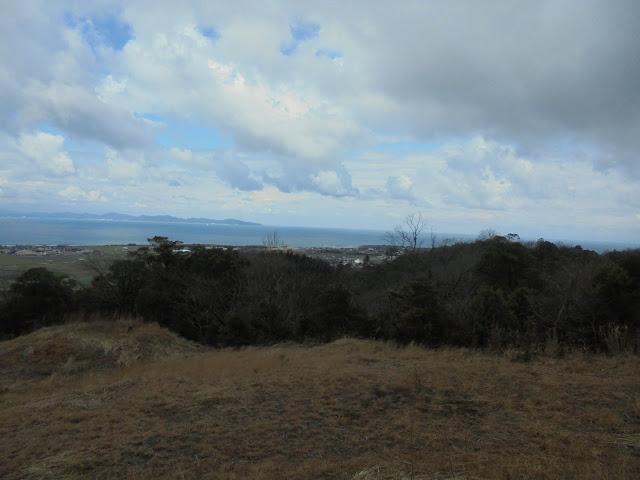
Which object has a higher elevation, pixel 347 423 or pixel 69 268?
pixel 69 268

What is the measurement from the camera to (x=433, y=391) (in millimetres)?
6004

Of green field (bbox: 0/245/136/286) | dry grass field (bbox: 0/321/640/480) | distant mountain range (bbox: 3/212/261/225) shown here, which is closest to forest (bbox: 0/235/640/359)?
green field (bbox: 0/245/136/286)

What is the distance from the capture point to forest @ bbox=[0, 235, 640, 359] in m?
10.8

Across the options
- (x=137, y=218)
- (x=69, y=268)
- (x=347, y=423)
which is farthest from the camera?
(x=137, y=218)

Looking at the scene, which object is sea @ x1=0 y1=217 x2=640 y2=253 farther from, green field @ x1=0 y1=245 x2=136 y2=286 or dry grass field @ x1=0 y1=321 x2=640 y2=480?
dry grass field @ x1=0 y1=321 x2=640 y2=480

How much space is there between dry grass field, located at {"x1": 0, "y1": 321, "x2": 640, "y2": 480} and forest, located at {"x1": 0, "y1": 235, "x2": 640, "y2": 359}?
2891 mm

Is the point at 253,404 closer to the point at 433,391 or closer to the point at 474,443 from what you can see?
the point at 433,391

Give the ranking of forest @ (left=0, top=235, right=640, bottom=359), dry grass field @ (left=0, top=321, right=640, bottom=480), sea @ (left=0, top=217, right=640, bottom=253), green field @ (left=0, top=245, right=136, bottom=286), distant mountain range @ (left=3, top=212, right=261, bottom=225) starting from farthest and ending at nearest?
distant mountain range @ (left=3, top=212, right=261, bottom=225) < sea @ (left=0, top=217, right=640, bottom=253) < green field @ (left=0, top=245, right=136, bottom=286) < forest @ (left=0, top=235, right=640, bottom=359) < dry grass field @ (left=0, top=321, right=640, bottom=480)

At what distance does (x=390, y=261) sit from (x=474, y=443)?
86.0 ft

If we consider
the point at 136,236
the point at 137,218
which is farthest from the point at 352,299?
the point at 137,218

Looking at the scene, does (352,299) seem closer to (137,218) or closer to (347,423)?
(347,423)

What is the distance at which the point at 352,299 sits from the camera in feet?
56.7

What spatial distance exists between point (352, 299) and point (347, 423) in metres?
12.3

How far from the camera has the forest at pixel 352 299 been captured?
35.4 ft
